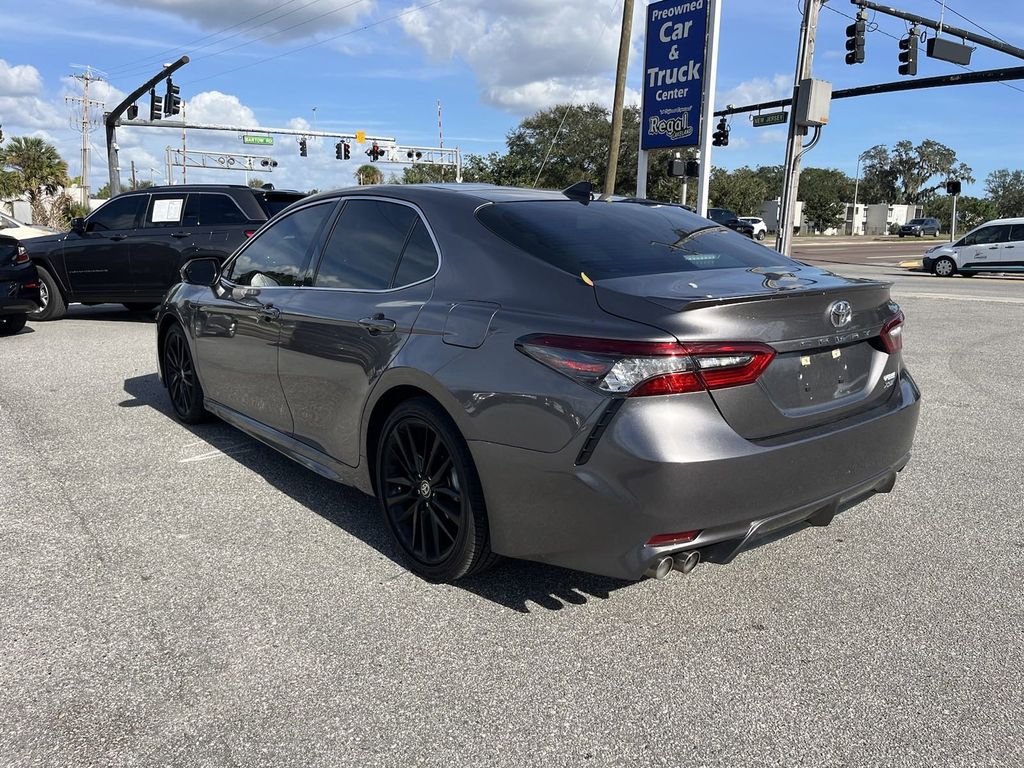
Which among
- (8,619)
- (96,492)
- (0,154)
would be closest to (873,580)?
(8,619)

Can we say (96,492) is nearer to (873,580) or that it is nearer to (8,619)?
(8,619)

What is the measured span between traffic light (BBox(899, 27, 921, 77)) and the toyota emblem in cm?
2478

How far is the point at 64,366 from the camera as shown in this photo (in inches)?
328

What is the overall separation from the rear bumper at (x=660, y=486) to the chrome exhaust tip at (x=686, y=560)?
4cm

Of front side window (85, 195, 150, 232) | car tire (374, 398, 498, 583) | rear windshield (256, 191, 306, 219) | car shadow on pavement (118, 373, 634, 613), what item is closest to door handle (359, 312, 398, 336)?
car tire (374, 398, 498, 583)

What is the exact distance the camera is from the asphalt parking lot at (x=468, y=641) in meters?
2.45

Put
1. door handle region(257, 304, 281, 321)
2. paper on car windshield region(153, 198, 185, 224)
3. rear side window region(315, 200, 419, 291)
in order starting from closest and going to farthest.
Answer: rear side window region(315, 200, 419, 291)
door handle region(257, 304, 281, 321)
paper on car windshield region(153, 198, 185, 224)

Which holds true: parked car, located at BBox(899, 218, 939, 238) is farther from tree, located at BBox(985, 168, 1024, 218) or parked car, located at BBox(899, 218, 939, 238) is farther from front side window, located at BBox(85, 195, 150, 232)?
front side window, located at BBox(85, 195, 150, 232)

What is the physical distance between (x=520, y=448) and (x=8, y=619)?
211cm

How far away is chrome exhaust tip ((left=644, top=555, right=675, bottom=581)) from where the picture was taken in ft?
8.99

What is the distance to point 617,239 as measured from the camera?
11.5 feet

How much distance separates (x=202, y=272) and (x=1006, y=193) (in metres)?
132

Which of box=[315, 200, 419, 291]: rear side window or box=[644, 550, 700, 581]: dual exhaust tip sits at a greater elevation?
box=[315, 200, 419, 291]: rear side window

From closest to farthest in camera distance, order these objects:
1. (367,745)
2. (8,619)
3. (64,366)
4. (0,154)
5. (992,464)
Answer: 1. (367,745)
2. (8,619)
3. (992,464)
4. (64,366)
5. (0,154)
